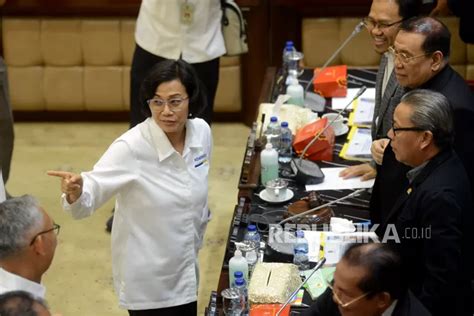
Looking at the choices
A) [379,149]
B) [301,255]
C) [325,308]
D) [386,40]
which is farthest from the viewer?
[386,40]

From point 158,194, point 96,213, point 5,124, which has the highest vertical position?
point 158,194

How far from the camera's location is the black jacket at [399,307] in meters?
3.15

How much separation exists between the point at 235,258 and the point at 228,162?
9.49ft

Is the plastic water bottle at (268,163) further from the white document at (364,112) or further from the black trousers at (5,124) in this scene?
the black trousers at (5,124)

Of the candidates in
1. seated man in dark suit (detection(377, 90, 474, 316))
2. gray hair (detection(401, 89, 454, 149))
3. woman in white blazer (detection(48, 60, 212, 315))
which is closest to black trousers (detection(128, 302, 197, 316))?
woman in white blazer (detection(48, 60, 212, 315))

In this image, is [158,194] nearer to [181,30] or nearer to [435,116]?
[435,116]

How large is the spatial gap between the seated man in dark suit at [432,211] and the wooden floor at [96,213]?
1805 mm

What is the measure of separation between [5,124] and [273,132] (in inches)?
60.6

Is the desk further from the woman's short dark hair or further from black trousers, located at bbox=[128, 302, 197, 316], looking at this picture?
the woman's short dark hair

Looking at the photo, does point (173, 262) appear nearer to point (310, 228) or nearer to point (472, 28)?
point (310, 228)

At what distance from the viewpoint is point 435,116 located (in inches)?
146

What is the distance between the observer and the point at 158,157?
12.8ft

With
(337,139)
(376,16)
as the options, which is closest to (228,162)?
(337,139)

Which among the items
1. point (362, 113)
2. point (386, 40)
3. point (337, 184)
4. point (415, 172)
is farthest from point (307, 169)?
point (415, 172)
